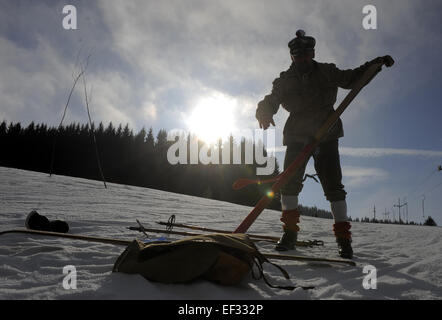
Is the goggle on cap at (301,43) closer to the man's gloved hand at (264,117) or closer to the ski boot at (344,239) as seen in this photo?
the man's gloved hand at (264,117)

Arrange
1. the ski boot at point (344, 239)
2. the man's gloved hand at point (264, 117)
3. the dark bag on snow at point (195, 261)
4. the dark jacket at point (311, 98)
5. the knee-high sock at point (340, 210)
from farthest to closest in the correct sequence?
the man's gloved hand at point (264, 117) < the dark jacket at point (311, 98) < the knee-high sock at point (340, 210) < the ski boot at point (344, 239) < the dark bag on snow at point (195, 261)

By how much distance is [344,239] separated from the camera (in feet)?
8.13

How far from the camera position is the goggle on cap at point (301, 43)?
2859 mm

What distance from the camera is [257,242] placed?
301 centimetres

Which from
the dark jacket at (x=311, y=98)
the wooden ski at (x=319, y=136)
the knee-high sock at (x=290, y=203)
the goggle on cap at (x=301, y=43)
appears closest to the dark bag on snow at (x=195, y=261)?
the wooden ski at (x=319, y=136)

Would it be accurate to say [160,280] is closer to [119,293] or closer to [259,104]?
[119,293]

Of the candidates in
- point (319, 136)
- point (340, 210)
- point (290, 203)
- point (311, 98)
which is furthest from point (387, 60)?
point (290, 203)

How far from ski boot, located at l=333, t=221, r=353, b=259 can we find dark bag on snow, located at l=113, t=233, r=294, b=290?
128 cm

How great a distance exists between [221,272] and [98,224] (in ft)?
7.95

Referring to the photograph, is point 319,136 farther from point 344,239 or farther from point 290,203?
point 344,239

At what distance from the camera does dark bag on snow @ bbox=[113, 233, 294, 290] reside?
1352 mm

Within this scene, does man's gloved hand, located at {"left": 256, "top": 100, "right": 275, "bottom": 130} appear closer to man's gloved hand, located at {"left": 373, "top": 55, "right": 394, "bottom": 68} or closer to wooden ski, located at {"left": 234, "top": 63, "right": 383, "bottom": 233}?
wooden ski, located at {"left": 234, "top": 63, "right": 383, "bottom": 233}

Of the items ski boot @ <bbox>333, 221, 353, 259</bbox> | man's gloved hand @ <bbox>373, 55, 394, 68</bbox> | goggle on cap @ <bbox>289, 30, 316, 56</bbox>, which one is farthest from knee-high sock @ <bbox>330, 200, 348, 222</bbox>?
goggle on cap @ <bbox>289, 30, 316, 56</bbox>

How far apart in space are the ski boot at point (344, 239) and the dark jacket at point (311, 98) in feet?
2.80
